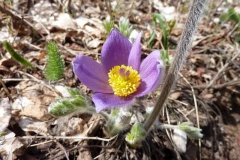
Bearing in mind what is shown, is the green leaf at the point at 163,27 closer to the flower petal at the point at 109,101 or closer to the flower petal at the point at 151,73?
the flower petal at the point at 151,73

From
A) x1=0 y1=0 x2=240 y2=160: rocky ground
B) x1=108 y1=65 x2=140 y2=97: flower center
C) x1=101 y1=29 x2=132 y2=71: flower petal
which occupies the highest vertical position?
x1=101 y1=29 x2=132 y2=71: flower petal

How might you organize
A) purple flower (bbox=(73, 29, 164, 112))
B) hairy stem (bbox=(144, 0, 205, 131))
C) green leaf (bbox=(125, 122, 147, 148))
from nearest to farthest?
hairy stem (bbox=(144, 0, 205, 131)), purple flower (bbox=(73, 29, 164, 112)), green leaf (bbox=(125, 122, 147, 148))

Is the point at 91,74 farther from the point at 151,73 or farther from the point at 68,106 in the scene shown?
the point at 151,73

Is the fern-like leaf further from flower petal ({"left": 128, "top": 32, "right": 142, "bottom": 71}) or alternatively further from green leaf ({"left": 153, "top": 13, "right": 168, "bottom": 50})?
green leaf ({"left": 153, "top": 13, "right": 168, "bottom": 50})

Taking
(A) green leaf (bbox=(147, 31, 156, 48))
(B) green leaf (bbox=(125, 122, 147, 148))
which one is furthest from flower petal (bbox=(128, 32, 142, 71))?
(A) green leaf (bbox=(147, 31, 156, 48))

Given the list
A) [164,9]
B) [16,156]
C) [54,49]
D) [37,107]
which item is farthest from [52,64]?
[164,9]

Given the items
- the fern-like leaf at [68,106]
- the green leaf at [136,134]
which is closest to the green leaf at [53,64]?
the fern-like leaf at [68,106]

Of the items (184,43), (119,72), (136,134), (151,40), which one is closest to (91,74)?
(119,72)
